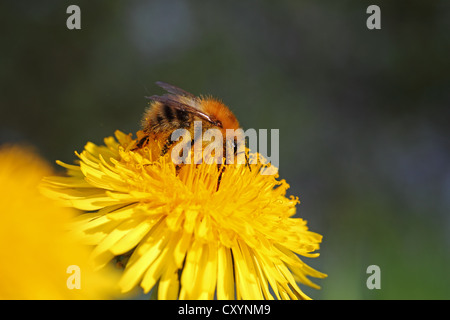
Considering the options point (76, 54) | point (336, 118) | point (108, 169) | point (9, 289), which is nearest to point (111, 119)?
point (76, 54)

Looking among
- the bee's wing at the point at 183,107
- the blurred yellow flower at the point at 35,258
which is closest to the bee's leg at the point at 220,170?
the bee's wing at the point at 183,107

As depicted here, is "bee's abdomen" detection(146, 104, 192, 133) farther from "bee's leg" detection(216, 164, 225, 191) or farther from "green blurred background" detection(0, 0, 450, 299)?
"green blurred background" detection(0, 0, 450, 299)

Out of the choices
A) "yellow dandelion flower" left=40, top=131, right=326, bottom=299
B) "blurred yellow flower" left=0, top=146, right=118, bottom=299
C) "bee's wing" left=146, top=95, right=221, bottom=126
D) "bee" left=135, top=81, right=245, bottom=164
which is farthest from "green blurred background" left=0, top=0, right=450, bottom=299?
"blurred yellow flower" left=0, top=146, right=118, bottom=299

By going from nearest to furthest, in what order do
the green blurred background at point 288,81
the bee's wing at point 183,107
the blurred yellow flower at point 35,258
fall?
the blurred yellow flower at point 35,258 → the bee's wing at point 183,107 → the green blurred background at point 288,81

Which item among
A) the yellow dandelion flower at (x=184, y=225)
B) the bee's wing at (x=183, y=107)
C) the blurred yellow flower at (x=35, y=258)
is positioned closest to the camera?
the blurred yellow flower at (x=35, y=258)

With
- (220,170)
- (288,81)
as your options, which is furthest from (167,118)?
(288,81)

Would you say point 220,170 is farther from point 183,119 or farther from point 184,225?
point 184,225

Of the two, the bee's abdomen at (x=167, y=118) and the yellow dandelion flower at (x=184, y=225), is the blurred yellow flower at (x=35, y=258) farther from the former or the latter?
the bee's abdomen at (x=167, y=118)
